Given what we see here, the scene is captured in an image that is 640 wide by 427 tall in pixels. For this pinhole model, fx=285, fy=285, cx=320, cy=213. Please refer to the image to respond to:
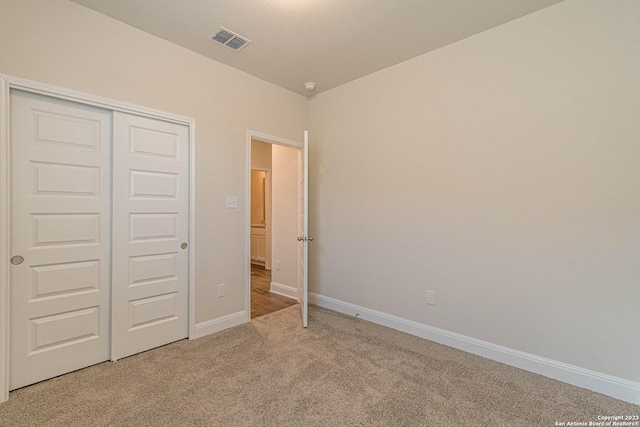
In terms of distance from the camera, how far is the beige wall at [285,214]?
13.9 feet

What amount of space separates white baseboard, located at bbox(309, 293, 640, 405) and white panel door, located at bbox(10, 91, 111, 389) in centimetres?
262

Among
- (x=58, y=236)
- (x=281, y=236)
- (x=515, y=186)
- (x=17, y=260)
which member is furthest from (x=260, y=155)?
(x=515, y=186)

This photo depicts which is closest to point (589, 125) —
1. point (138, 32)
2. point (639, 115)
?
point (639, 115)

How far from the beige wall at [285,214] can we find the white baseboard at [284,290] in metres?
0.05

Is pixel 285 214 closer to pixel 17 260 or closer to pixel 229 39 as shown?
pixel 229 39

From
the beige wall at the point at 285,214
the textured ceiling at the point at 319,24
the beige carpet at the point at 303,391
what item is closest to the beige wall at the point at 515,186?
the textured ceiling at the point at 319,24

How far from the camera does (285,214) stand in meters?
4.40

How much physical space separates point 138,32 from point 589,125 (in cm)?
364

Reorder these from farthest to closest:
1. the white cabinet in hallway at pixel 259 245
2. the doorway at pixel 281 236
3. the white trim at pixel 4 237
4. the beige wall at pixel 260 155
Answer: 1. the white cabinet in hallway at pixel 259 245
2. the beige wall at pixel 260 155
3. the doorway at pixel 281 236
4. the white trim at pixel 4 237

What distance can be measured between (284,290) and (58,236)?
2824 mm

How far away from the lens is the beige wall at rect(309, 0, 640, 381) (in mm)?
1960

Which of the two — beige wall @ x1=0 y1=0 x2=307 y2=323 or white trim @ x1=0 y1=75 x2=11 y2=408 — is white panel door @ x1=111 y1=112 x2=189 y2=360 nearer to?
beige wall @ x1=0 y1=0 x2=307 y2=323

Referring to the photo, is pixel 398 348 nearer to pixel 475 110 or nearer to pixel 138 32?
pixel 475 110

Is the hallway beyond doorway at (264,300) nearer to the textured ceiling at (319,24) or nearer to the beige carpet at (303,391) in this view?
the beige carpet at (303,391)
